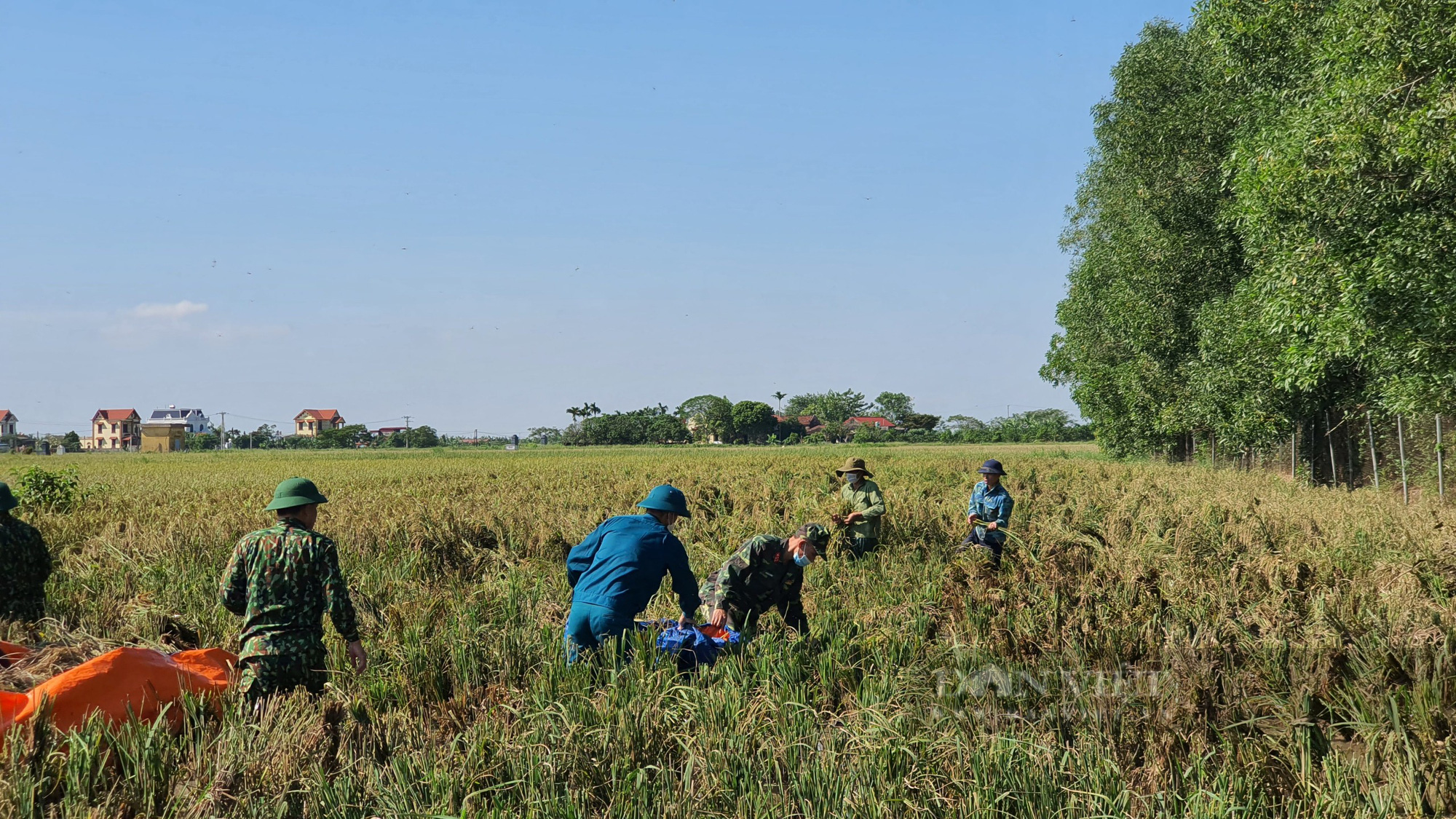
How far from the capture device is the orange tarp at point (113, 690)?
152 inches

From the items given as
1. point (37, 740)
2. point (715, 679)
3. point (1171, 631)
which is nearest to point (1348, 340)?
point (1171, 631)

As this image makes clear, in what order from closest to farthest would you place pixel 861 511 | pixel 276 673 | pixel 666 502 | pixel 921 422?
1. pixel 276 673
2. pixel 666 502
3. pixel 861 511
4. pixel 921 422

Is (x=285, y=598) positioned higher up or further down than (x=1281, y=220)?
further down

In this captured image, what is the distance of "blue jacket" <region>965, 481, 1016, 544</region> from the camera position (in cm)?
918

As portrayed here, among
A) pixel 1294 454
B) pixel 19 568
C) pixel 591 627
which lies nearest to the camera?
pixel 591 627

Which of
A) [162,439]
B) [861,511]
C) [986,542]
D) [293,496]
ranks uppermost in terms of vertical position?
[162,439]

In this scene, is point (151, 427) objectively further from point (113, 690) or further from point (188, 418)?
point (113, 690)

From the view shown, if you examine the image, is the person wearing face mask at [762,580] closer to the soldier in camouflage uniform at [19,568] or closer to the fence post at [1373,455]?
the soldier in camouflage uniform at [19,568]

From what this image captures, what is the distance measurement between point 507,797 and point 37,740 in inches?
72.6

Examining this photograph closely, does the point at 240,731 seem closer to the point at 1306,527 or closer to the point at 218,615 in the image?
the point at 218,615

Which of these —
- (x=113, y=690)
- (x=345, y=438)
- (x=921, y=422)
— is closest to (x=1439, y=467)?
(x=113, y=690)

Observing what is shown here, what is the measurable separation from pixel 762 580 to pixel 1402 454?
1630 cm

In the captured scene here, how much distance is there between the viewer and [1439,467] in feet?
50.2

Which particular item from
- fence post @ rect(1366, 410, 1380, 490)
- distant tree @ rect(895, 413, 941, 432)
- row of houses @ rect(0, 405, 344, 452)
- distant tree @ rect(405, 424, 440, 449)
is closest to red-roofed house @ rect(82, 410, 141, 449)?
row of houses @ rect(0, 405, 344, 452)
